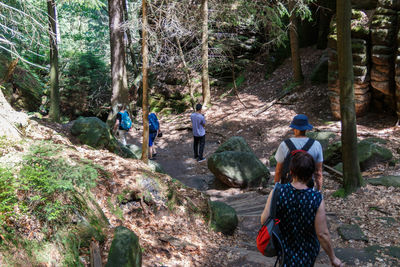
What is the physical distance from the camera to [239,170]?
9.36 metres

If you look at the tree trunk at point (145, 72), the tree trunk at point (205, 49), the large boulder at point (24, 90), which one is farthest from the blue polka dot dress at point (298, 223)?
the tree trunk at point (205, 49)

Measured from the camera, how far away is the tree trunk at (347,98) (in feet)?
21.7

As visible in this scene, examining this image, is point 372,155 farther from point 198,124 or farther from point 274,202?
point 274,202

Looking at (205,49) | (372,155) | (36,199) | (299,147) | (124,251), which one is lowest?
(372,155)

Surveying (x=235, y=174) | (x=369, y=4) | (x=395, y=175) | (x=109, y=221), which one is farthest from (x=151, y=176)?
(x=369, y=4)

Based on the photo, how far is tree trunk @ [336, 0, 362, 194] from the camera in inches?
261

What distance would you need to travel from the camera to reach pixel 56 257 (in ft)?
10.1

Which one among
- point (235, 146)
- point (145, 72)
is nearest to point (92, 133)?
point (145, 72)

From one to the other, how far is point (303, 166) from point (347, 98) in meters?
4.89

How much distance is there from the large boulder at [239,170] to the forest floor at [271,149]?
1.13 ft

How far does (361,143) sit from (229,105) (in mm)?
9753

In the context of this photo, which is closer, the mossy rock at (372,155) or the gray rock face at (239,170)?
the mossy rock at (372,155)

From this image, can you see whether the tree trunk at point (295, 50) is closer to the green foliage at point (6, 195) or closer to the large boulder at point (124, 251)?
the large boulder at point (124, 251)

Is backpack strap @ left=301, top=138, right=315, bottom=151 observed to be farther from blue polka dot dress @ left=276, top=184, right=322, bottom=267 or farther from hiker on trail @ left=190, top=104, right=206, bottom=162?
hiker on trail @ left=190, top=104, right=206, bottom=162
